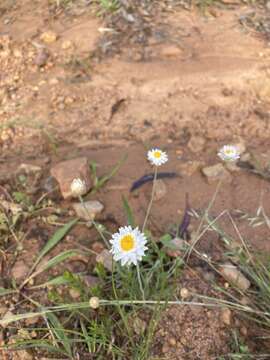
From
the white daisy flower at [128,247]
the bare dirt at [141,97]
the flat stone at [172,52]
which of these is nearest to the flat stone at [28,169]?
the bare dirt at [141,97]

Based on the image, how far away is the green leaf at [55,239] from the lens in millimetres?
1886

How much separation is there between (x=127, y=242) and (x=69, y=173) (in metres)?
0.73

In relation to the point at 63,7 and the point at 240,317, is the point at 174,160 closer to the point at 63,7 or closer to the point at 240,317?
the point at 240,317

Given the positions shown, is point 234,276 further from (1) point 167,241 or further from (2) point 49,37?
(2) point 49,37

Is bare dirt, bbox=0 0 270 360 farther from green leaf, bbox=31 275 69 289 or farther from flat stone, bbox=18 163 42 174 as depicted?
green leaf, bbox=31 275 69 289

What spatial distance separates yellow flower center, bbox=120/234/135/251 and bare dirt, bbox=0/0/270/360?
1.33ft

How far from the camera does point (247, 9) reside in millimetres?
3203

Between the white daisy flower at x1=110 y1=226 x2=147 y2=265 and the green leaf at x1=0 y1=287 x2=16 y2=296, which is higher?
the white daisy flower at x1=110 y1=226 x2=147 y2=265

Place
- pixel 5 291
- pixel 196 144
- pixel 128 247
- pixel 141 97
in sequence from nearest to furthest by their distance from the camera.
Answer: pixel 128 247 → pixel 5 291 → pixel 196 144 → pixel 141 97

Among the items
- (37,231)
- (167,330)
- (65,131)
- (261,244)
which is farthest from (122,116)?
(167,330)

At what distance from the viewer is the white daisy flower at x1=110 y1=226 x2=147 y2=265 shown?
144 centimetres

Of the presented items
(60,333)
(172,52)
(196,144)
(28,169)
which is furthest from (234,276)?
(172,52)

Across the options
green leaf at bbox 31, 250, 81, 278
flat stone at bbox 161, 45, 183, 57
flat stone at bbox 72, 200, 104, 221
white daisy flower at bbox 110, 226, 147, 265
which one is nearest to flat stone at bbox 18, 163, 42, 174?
flat stone at bbox 72, 200, 104, 221

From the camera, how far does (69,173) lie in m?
2.11
